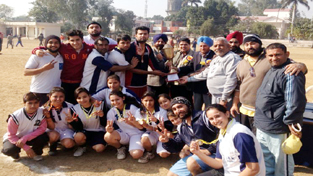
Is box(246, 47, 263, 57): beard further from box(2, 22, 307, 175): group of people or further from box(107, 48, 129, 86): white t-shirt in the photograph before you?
box(107, 48, 129, 86): white t-shirt

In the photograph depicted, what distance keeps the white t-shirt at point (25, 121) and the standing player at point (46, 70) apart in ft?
1.82

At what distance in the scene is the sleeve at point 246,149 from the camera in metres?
2.79

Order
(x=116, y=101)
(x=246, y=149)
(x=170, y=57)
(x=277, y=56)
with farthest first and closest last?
(x=170, y=57), (x=116, y=101), (x=277, y=56), (x=246, y=149)

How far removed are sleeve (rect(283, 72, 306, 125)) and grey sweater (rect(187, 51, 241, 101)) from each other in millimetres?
1131

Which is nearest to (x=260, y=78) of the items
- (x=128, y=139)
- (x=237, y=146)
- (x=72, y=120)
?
(x=237, y=146)

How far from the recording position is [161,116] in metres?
4.45

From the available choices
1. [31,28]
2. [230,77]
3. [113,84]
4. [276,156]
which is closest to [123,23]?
[31,28]

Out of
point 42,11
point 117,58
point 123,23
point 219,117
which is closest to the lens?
point 219,117

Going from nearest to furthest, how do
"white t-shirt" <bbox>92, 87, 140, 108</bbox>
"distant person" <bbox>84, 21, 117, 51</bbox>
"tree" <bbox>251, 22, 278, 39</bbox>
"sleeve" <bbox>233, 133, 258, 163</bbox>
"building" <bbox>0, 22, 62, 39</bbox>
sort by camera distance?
"sleeve" <bbox>233, 133, 258, 163</bbox> < "white t-shirt" <bbox>92, 87, 140, 108</bbox> < "distant person" <bbox>84, 21, 117, 51</bbox> < "tree" <bbox>251, 22, 278, 39</bbox> < "building" <bbox>0, 22, 62, 39</bbox>

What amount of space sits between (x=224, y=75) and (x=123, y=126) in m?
1.85

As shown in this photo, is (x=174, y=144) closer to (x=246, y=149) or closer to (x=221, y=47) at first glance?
(x=246, y=149)

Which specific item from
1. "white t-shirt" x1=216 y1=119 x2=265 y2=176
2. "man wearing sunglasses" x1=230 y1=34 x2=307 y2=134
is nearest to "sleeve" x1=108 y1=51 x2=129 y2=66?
"man wearing sunglasses" x1=230 y1=34 x2=307 y2=134

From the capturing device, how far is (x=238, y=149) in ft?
9.36

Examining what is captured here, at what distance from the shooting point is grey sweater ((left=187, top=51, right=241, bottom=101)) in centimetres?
425
